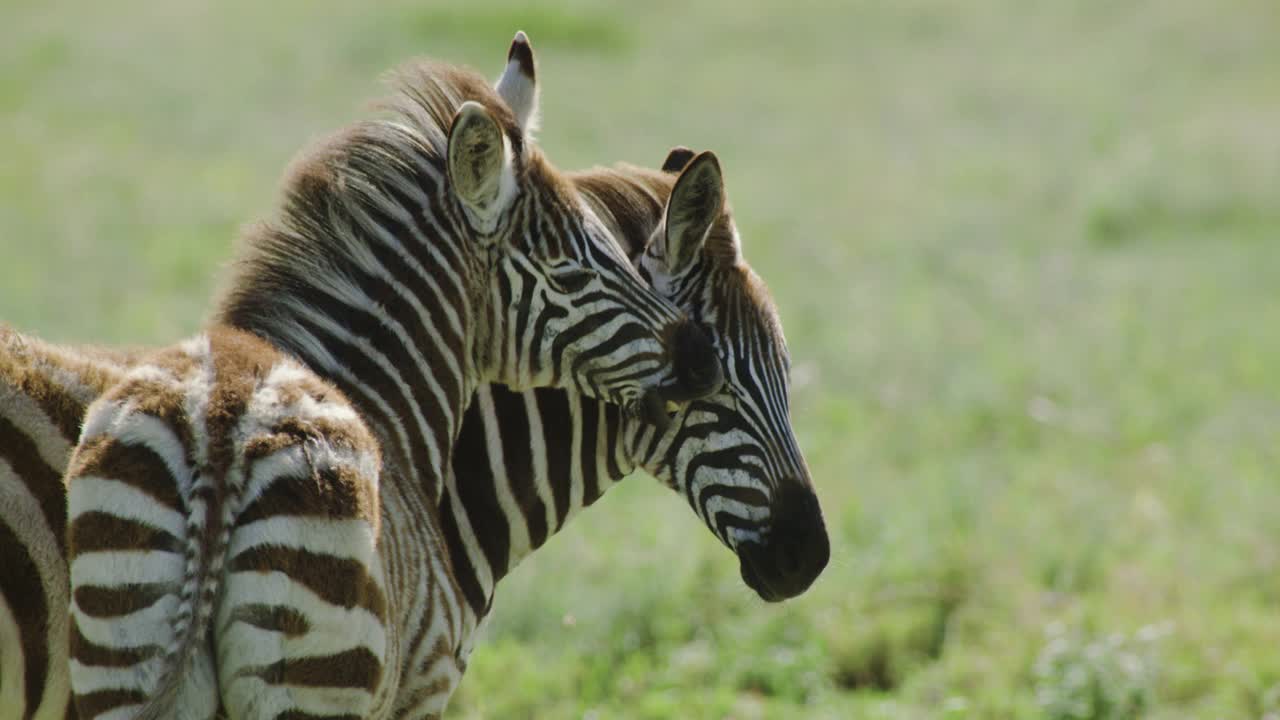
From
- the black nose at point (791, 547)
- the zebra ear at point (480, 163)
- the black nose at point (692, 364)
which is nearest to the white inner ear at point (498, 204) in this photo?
the zebra ear at point (480, 163)

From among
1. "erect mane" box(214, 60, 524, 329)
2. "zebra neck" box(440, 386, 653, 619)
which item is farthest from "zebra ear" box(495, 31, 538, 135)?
"zebra neck" box(440, 386, 653, 619)

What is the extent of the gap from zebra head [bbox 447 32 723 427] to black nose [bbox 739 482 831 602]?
48 centimetres

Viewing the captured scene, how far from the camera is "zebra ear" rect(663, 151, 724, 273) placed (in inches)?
180

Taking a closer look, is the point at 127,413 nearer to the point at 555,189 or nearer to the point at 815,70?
the point at 555,189

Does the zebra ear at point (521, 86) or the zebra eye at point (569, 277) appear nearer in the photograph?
the zebra eye at point (569, 277)

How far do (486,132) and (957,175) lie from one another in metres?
19.4

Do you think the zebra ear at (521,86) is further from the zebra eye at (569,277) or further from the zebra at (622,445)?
the zebra eye at (569,277)

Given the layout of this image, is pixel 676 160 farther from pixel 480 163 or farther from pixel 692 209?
pixel 480 163

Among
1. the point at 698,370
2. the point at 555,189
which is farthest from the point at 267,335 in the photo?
the point at 698,370

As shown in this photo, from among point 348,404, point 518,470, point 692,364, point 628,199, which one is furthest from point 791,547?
point 348,404

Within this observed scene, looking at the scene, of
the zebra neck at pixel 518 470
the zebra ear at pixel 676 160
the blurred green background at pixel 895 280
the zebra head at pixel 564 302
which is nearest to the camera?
the zebra head at pixel 564 302

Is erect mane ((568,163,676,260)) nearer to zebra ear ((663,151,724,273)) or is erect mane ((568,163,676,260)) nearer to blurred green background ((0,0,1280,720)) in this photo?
zebra ear ((663,151,724,273))

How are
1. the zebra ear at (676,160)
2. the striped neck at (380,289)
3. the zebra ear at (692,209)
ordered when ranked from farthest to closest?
the zebra ear at (676,160) → the zebra ear at (692,209) → the striped neck at (380,289)

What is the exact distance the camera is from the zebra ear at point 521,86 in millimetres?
4949
